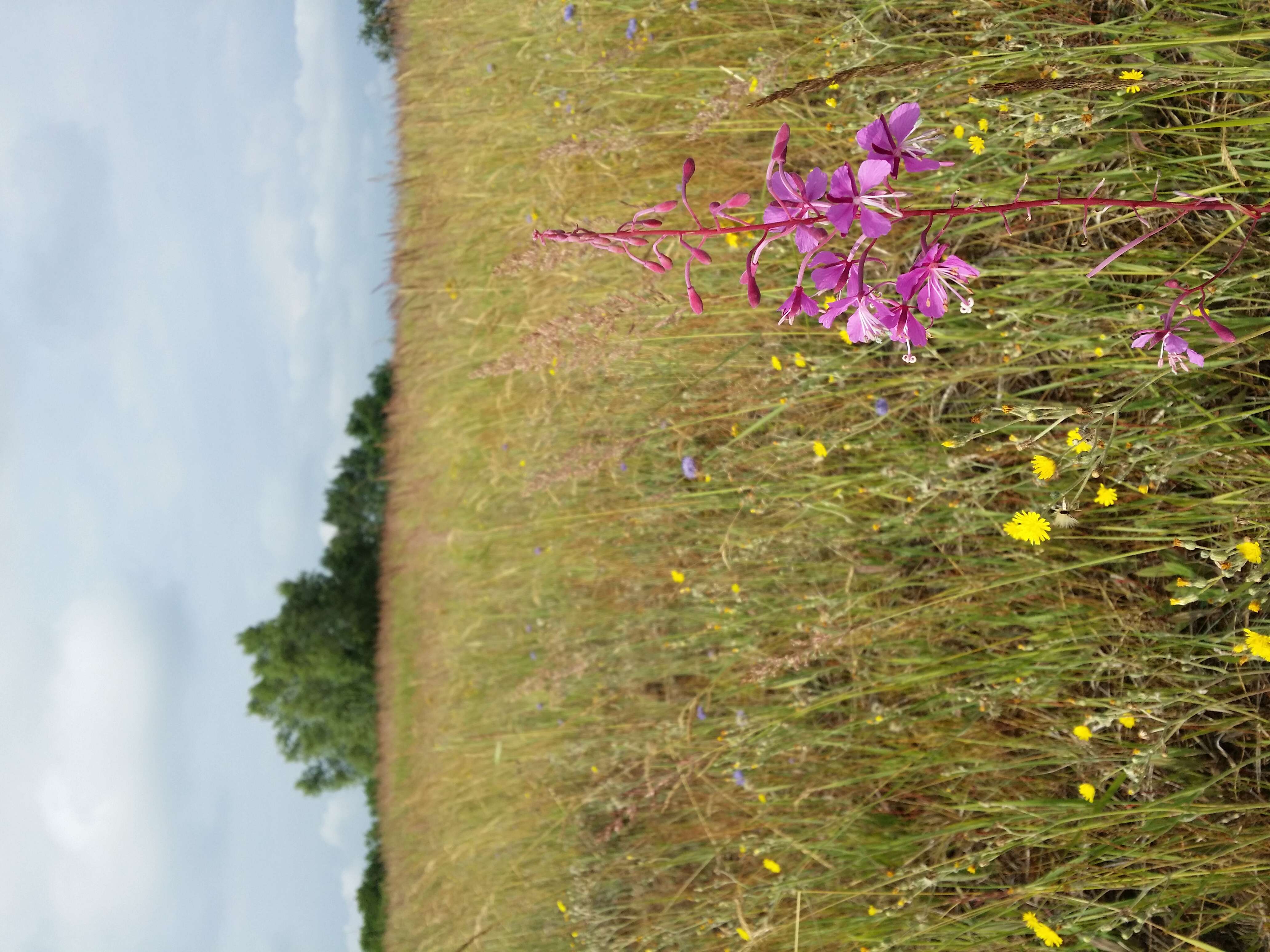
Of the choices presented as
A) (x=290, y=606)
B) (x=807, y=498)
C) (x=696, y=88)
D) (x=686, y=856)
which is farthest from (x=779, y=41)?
(x=290, y=606)

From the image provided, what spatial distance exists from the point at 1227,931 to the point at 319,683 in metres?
12.5

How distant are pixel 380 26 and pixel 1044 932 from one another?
9.57 m

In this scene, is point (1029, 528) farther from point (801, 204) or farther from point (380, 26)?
point (380, 26)

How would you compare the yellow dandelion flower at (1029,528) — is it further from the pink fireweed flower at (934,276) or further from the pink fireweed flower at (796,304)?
the pink fireweed flower at (796,304)

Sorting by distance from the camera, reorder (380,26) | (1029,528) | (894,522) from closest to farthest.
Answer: (1029,528) < (894,522) < (380,26)

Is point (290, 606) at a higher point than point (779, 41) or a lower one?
lower

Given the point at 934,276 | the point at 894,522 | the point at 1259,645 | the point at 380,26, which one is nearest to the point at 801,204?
the point at 934,276

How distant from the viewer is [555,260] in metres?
2.11

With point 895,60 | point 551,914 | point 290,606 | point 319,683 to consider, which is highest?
point 895,60

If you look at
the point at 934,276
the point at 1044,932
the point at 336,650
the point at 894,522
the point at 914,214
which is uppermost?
the point at 914,214

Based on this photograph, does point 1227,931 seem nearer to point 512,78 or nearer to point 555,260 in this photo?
point 555,260

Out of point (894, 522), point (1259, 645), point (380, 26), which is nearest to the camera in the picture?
point (1259, 645)

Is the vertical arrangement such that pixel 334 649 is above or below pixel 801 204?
below

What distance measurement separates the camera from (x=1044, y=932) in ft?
6.07
